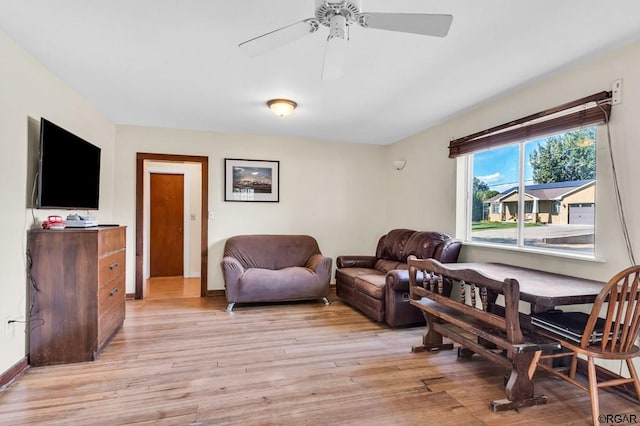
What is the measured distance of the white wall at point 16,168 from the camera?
7.16 ft

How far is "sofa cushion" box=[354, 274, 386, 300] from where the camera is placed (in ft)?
11.3

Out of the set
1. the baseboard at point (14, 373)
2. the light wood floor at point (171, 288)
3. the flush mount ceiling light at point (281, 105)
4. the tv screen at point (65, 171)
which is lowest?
the light wood floor at point (171, 288)

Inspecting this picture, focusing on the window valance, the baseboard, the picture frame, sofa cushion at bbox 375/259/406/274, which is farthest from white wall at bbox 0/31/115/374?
the window valance

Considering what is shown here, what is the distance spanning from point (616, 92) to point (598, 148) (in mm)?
384

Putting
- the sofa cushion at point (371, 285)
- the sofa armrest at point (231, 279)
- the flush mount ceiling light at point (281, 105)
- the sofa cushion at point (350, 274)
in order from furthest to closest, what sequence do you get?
the sofa cushion at point (350, 274)
the sofa armrest at point (231, 279)
the sofa cushion at point (371, 285)
the flush mount ceiling light at point (281, 105)

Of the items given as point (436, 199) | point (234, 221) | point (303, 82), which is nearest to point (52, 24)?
point (303, 82)

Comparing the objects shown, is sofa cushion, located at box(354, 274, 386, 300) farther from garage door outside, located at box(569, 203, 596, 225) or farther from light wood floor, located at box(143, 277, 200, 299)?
light wood floor, located at box(143, 277, 200, 299)

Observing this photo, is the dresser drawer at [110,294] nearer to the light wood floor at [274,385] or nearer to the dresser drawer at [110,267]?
the dresser drawer at [110,267]

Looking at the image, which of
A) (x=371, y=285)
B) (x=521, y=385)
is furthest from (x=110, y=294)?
(x=521, y=385)

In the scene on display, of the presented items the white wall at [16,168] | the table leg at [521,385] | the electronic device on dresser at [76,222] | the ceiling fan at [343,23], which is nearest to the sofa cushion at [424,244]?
the table leg at [521,385]

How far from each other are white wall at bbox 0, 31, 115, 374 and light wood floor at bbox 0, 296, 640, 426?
38cm

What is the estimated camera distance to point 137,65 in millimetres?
2594

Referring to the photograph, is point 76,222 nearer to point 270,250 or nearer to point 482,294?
point 270,250

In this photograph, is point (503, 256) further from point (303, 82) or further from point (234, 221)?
point (234, 221)
